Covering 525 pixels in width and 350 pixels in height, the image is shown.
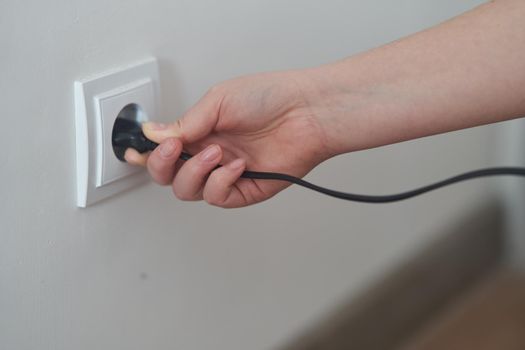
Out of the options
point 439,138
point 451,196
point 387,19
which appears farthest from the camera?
point 451,196

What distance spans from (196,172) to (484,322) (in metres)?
0.88

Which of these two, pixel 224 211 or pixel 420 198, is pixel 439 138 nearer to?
pixel 420 198

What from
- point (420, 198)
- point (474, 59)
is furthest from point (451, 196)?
point (474, 59)

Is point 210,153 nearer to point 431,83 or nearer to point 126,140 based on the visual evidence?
point 126,140

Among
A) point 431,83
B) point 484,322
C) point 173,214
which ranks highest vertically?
point 431,83

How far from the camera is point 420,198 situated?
1048 millimetres

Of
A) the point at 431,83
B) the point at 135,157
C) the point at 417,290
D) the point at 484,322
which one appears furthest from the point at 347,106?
the point at 484,322

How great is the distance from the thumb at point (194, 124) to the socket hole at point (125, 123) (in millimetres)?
23

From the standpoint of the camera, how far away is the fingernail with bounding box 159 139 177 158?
508mm

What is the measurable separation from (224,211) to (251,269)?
0.29ft

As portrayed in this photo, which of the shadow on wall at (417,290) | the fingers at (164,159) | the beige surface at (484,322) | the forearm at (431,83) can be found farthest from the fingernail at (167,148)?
the beige surface at (484,322)

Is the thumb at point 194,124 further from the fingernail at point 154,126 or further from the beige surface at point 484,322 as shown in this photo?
the beige surface at point 484,322

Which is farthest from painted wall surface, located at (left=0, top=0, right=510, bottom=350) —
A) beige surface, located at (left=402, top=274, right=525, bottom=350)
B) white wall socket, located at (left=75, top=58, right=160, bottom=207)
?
beige surface, located at (left=402, top=274, right=525, bottom=350)

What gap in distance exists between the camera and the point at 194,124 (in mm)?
524
